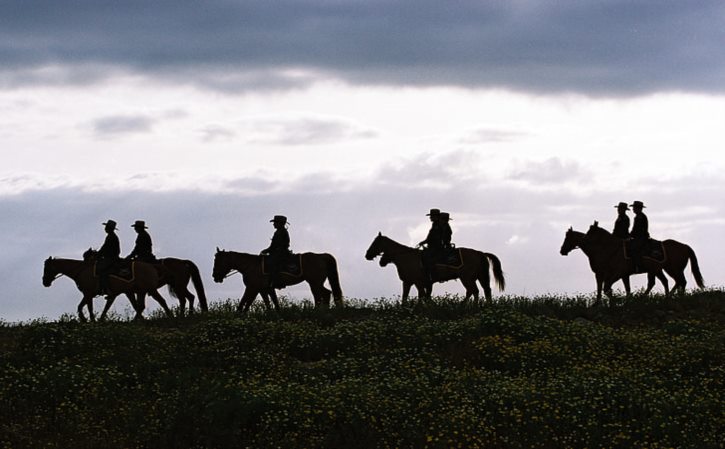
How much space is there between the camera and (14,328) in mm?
29219

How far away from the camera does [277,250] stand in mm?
31984

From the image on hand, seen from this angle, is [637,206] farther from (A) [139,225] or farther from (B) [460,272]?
(A) [139,225]

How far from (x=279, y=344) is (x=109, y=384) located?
457cm

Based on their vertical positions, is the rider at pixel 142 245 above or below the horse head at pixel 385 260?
above

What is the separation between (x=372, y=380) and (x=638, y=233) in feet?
51.6

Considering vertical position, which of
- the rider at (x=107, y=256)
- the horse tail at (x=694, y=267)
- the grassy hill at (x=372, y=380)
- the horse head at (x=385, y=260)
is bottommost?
the grassy hill at (x=372, y=380)

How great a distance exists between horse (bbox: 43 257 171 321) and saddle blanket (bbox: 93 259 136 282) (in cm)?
3

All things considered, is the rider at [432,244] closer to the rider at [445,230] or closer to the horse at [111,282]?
the rider at [445,230]

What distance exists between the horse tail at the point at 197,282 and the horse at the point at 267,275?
2.22ft

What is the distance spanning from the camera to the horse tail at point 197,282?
3293 cm

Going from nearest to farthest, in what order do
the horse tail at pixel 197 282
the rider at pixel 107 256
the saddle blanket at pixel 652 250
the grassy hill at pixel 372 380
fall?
the grassy hill at pixel 372 380
the rider at pixel 107 256
the horse tail at pixel 197 282
the saddle blanket at pixel 652 250

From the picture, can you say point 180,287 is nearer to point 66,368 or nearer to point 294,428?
A: point 66,368

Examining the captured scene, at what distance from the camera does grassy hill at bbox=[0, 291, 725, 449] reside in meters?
17.7

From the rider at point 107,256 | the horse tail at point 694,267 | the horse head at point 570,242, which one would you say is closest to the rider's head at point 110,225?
the rider at point 107,256
